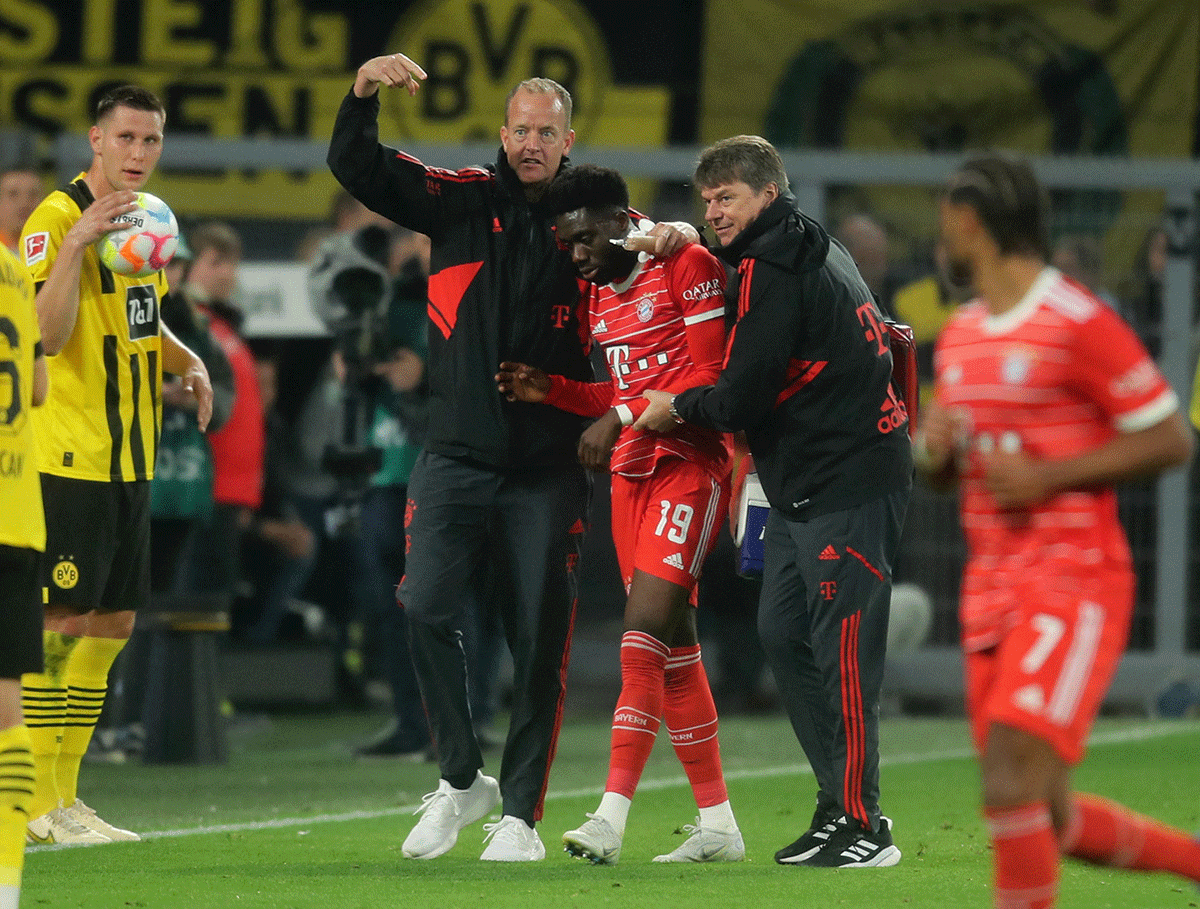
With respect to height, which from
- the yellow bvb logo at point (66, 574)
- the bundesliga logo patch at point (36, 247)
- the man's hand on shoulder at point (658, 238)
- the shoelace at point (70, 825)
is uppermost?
the man's hand on shoulder at point (658, 238)

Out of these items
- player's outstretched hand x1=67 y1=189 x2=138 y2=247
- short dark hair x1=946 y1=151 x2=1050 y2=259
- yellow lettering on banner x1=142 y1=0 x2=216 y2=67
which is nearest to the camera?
short dark hair x1=946 y1=151 x2=1050 y2=259

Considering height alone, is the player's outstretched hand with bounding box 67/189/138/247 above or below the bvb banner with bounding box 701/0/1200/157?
below

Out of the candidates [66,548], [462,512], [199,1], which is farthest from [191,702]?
[199,1]

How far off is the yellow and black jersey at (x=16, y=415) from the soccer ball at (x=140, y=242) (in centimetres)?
161

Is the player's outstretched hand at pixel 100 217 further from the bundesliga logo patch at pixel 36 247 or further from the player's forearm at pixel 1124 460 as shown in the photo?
the player's forearm at pixel 1124 460

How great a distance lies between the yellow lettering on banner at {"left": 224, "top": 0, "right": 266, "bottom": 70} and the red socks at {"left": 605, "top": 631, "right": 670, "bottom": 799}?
8644 millimetres

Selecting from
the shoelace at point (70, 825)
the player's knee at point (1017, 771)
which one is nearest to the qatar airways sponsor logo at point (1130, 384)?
the player's knee at point (1017, 771)

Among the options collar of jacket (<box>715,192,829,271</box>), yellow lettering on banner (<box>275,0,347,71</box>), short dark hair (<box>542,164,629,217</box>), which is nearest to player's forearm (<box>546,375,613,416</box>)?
short dark hair (<box>542,164,629,217</box>)

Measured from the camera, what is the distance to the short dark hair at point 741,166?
5824 millimetres

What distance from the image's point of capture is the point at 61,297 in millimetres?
6020

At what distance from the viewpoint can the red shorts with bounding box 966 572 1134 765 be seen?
3945mm

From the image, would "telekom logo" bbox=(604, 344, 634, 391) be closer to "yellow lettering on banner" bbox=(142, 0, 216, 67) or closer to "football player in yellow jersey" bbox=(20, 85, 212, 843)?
"football player in yellow jersey" bbox=(20, 85, 212, 843)

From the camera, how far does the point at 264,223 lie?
13500mm

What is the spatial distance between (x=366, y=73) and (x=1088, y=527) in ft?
9.35
